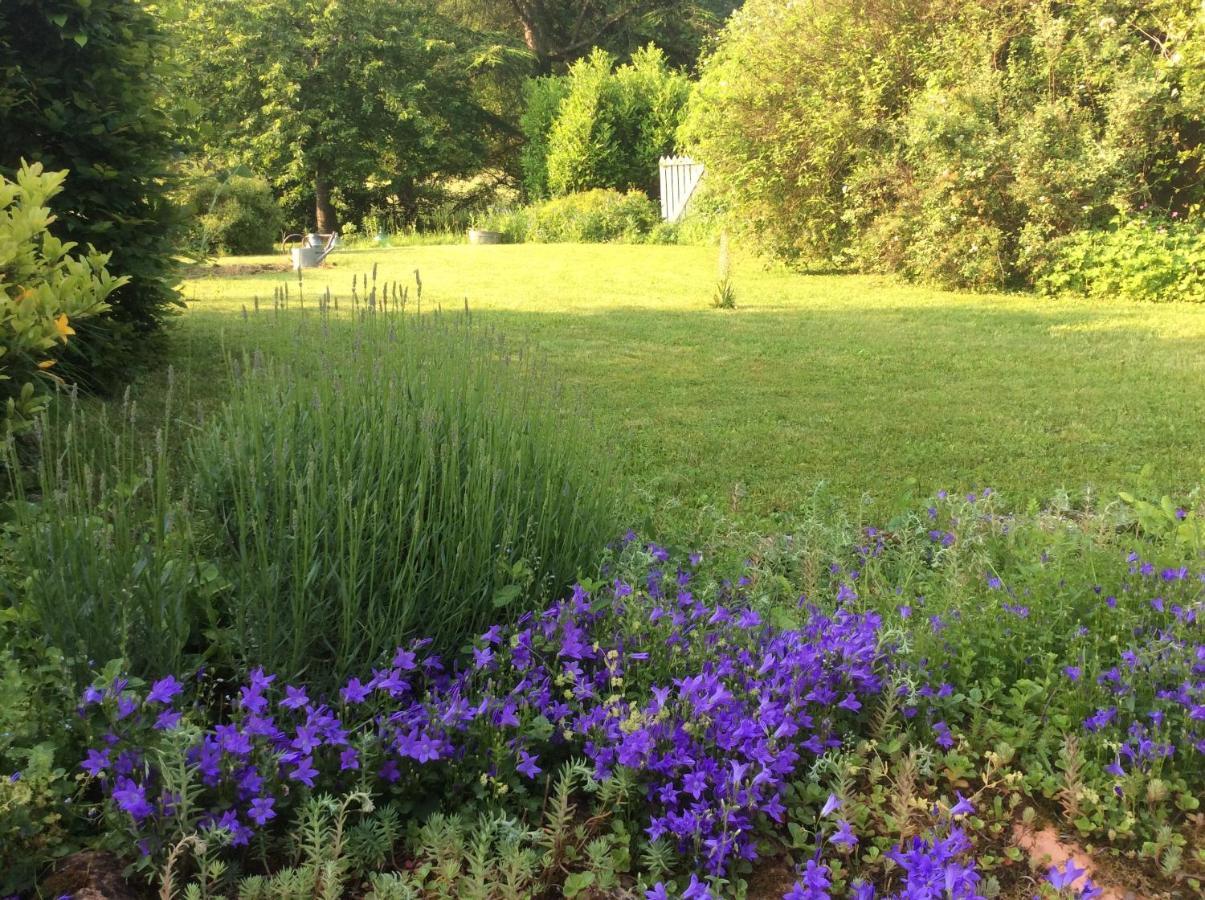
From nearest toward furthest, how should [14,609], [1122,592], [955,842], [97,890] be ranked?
1. [97,890]
2. [955,842]
3. [14,609]
4. [1122,592]

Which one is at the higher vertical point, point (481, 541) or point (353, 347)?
point (353, 347)

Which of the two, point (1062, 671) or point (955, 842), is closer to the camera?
point (955, 842)

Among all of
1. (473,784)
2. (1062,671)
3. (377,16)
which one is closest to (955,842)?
(1062,671)

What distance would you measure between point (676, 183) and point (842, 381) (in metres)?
13.6

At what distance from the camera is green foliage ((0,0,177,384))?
4410mm

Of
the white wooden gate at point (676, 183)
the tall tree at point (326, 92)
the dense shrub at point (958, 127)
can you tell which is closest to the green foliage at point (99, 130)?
the dense shrub at point (958, 127)

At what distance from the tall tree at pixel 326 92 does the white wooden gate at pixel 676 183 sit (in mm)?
6100

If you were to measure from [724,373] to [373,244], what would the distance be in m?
14.5

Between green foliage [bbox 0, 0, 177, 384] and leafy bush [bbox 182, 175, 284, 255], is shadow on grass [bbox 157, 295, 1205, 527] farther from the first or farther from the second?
leafy bush [bbox 182, 175, 284, 255]

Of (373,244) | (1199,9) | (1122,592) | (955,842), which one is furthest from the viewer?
(373,244)

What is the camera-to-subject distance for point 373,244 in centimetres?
1909

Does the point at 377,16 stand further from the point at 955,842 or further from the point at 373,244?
the point at 955,842

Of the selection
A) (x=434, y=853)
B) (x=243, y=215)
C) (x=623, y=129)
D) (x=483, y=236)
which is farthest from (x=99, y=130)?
(x=623, y=129)

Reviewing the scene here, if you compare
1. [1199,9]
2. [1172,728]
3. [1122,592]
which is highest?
A: [1199,9]
